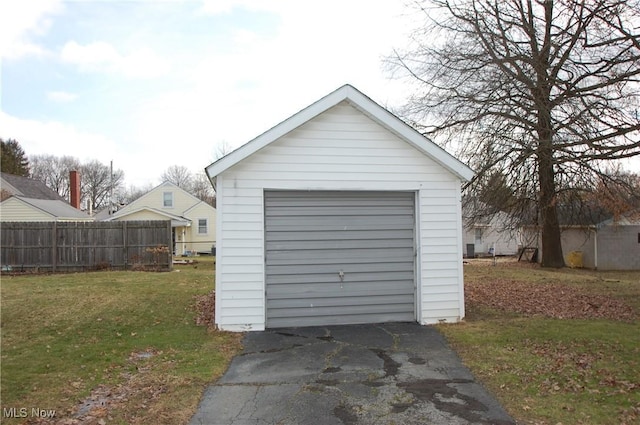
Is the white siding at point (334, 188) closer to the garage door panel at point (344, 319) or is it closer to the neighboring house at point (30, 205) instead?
the garage door panel at point (344, 319)

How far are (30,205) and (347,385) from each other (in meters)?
29.2

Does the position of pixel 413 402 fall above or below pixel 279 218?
below

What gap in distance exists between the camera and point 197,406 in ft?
17.2

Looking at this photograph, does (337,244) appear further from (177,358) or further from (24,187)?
(24,187)

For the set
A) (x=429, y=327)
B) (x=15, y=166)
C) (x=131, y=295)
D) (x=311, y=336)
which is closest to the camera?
(x=311, y=336)

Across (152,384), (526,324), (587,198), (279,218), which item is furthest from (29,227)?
(587,198)

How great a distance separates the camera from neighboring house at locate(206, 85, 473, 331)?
8695mm

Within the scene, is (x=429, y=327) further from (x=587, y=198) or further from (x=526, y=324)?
Result: (x=587, y=198)

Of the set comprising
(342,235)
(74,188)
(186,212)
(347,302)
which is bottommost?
(347,302)

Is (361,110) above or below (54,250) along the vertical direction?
above

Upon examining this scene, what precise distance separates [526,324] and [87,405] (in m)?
7.42

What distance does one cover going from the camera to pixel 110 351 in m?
7.53

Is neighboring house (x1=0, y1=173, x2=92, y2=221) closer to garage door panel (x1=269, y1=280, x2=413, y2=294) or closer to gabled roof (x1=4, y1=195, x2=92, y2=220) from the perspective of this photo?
gabled roof (x1=4, y1=195, x2=92, y2=220)

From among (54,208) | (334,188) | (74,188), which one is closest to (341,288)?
(334,188)
